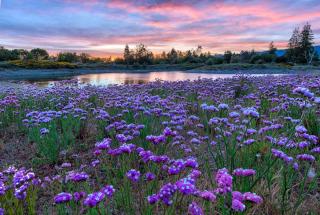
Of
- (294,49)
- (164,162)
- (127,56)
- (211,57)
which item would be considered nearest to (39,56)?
(127,56)

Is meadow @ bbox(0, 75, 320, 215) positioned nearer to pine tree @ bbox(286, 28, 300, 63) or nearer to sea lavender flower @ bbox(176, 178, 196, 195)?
sea lavender flower @ bbox(176, 178, 196, 195)

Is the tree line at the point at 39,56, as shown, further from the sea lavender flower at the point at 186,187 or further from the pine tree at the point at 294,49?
the sea lavender flower at the point at 186,187

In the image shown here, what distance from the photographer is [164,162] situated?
9.97 feet

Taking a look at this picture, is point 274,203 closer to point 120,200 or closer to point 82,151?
point 120,200

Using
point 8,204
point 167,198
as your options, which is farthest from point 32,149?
point 167,198

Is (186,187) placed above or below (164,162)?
above

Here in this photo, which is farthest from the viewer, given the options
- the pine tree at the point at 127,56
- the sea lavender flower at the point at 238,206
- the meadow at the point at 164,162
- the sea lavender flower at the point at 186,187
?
the pine tree at the point at 127,56

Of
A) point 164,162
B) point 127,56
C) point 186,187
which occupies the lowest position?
point 164,162

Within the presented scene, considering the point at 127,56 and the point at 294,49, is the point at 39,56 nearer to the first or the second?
the point at 127,56

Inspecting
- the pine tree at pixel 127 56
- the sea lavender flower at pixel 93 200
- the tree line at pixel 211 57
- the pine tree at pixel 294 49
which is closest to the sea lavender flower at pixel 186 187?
the sea lavender flower at pixel 93 200

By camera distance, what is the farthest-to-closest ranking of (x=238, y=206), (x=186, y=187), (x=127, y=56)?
(x=127, y=56)
(x=186, y=187)
(x=238, y=206)

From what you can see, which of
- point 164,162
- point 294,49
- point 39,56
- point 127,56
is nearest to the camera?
point 164,162

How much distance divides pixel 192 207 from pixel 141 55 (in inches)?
5283

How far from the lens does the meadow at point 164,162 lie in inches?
103
